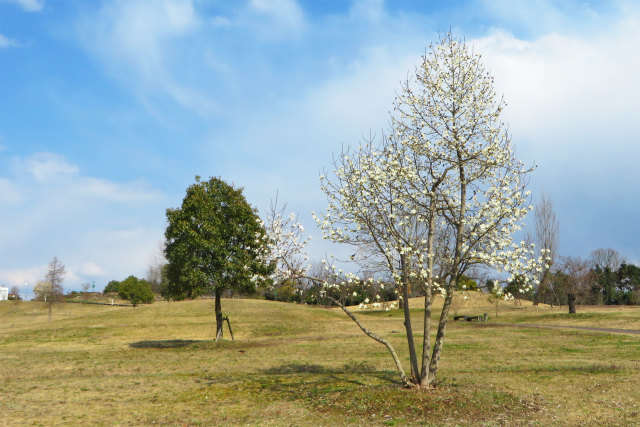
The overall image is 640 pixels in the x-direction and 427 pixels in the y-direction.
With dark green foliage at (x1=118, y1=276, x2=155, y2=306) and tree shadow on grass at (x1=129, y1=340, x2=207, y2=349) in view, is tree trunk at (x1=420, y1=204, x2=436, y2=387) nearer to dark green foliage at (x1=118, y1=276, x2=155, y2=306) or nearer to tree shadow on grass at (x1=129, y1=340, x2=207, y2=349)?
tree shadow on grass at (x1=129, y1=340, x2=207, y2=349)

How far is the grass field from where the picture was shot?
14.1 m

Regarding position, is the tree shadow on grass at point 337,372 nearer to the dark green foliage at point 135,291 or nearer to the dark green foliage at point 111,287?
the dark green foliage at point 135,291

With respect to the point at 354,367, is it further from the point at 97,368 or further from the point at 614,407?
the point at 97,368

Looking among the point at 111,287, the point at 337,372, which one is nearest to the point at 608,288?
the point at 337,372

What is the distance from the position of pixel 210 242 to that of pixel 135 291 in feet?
189

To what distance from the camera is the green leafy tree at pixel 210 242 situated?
33.3 meters

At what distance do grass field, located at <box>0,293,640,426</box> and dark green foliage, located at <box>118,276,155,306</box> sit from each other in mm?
43830

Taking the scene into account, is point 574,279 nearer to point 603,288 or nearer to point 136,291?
point 603,288

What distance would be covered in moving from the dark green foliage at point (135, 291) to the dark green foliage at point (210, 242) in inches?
2111

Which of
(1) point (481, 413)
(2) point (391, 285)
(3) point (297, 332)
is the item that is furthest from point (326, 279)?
(3) point (297, 332)

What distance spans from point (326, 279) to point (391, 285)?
2.22 meters

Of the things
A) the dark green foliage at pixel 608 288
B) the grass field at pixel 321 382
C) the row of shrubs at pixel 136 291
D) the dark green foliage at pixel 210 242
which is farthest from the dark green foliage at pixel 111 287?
the dark green foliage at pixel 210 242

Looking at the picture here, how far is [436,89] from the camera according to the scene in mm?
16844

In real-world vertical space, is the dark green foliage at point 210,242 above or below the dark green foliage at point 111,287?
above
